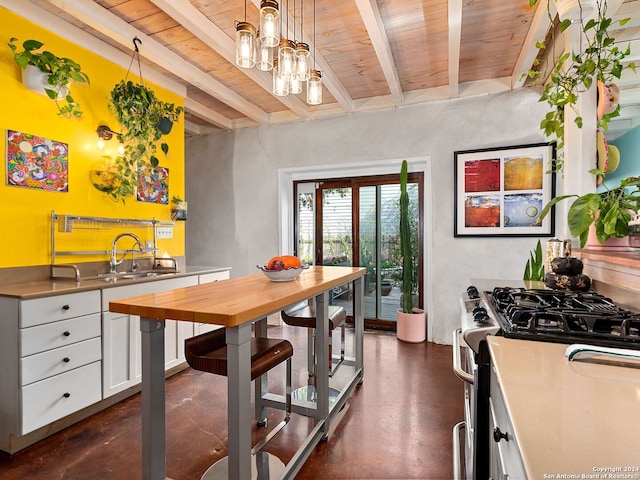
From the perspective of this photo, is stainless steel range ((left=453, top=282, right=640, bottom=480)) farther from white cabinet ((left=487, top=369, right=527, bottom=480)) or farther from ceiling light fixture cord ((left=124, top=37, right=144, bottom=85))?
ceiling light fixture cord ((left=124, top=37, right=144, bottom=85))

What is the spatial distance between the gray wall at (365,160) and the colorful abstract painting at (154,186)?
1.36 metres

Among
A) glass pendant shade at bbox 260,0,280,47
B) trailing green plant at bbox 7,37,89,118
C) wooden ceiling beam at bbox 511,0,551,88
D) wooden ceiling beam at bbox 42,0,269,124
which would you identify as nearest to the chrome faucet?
trailing green plant at bbox 7,37,89,118

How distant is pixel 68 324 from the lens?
2035 mm

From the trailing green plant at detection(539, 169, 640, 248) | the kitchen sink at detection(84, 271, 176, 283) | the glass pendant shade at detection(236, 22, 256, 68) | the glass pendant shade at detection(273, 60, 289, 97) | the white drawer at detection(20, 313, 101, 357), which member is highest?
the glass pendant shade at detection(236, 22, 256, 68)

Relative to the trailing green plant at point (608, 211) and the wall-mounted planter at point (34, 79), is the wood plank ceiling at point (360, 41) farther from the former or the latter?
the trailing green plant at point (608, 211)

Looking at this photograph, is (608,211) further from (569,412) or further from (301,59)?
(301,59)

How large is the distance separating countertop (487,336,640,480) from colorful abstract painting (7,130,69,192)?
9.12 ft

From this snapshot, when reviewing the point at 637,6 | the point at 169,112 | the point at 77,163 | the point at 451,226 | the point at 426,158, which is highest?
the point at 637,6

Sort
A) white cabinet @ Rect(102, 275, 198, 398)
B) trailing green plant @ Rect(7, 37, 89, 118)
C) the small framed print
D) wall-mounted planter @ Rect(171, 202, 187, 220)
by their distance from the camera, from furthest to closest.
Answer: wall-mounted planter @ Rect(171, 202, 187, 220) < the small framed print < white cabinet @ Rect(102, 275, 198, 398) < trailing green plant @ Rect(7, 37, 89, 118)

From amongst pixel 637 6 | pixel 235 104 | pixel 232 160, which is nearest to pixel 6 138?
pixel 235 104

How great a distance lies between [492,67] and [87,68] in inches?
133

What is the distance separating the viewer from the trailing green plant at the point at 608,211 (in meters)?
1.44

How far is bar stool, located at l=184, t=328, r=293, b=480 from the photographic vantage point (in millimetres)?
1402

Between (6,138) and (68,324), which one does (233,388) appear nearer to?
(68,324)
